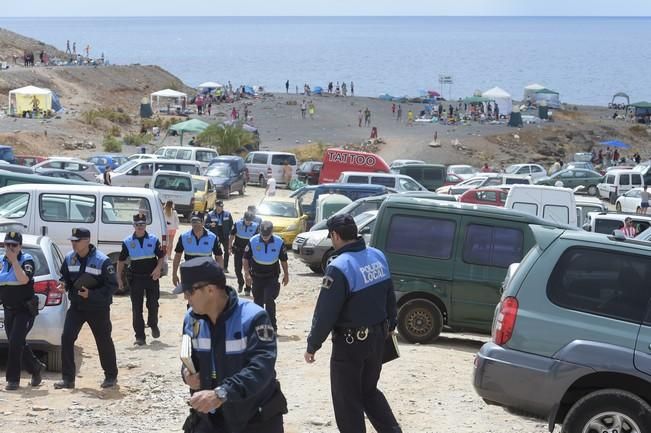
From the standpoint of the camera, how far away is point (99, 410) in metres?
9.38

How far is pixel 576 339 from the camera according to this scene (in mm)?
7133

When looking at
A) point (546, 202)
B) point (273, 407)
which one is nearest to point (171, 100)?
point (546, 202)

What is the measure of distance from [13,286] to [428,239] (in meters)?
5.12

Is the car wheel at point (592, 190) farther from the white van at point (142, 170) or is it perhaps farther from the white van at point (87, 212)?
the white van at point (87, 212)

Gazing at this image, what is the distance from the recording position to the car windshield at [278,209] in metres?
24.3

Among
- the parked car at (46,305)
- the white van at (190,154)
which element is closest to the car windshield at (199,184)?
the white van at (190,154)

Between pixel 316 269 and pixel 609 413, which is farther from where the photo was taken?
pixel 316 269

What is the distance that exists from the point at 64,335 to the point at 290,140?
49.9 meters

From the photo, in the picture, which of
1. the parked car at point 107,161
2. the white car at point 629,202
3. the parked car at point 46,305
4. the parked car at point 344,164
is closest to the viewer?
the parked car at point 46,305

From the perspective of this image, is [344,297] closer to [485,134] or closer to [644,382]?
[644,382]

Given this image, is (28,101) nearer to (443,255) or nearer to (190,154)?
(190,154)

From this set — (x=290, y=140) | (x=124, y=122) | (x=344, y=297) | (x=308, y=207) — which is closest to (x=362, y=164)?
(x=308, y=207)

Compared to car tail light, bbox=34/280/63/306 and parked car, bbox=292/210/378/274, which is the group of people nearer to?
car tail light, bbox=34/280/63/306

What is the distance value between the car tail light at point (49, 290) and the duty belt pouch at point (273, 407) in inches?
238
